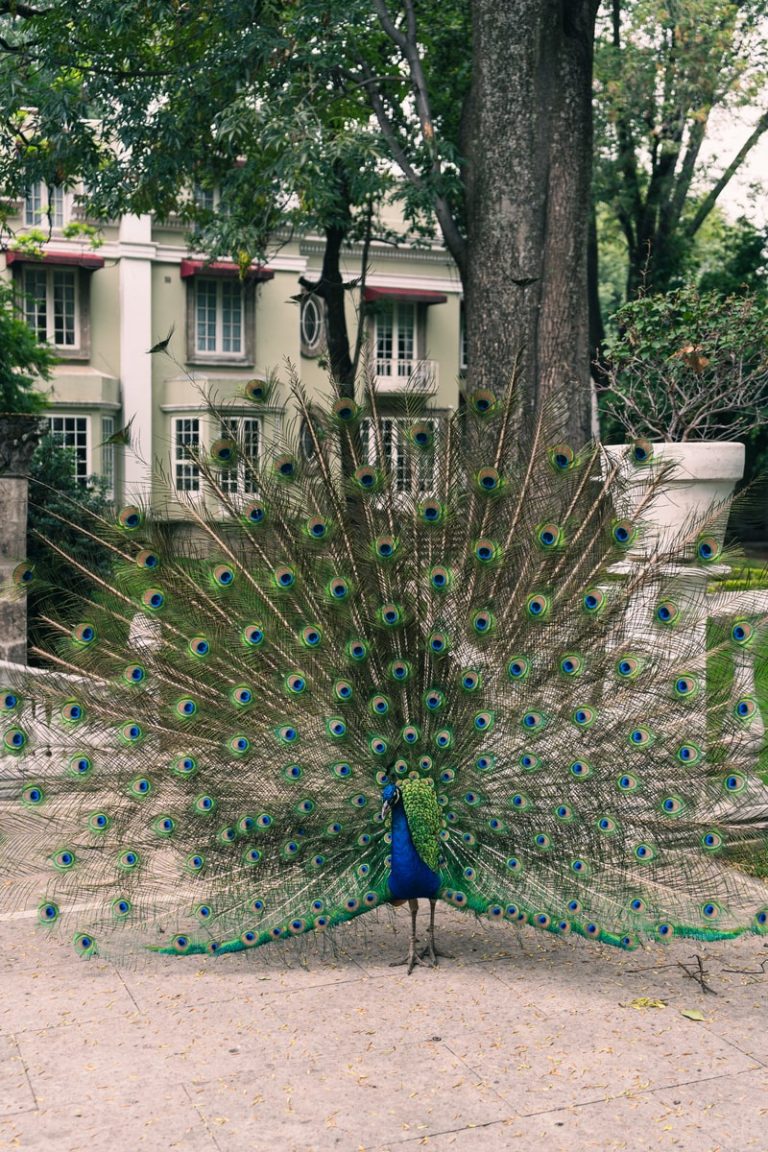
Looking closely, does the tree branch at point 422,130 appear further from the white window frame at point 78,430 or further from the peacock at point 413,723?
the white window frame at point 78,430

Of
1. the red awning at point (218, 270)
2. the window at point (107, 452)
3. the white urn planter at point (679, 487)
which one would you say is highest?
the red awning at point (218, 270)

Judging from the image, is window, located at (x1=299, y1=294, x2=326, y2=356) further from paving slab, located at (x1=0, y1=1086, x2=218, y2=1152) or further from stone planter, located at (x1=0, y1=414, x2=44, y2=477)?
paving slab, located at (x1=0, y1=1086, x2=218, y2=1152)

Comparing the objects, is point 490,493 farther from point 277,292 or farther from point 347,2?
point 277,292

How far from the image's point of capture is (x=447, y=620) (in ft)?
17.5

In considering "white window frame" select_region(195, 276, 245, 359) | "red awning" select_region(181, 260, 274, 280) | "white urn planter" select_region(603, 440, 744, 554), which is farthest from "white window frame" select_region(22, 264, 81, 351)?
"white urn planter" select_region(603, 440, 744, 554)

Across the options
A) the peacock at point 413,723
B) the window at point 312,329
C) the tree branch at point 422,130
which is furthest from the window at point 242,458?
the window at point 312,329

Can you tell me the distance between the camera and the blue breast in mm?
5062

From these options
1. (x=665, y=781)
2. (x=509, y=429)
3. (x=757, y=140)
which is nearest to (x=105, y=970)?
(x=665, y=781)

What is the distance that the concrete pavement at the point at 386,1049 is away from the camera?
4.07 meters

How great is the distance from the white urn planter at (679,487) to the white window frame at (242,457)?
61.9 inches

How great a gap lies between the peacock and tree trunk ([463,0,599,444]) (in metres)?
4.53

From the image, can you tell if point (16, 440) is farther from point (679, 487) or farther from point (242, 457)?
point (679, 487)

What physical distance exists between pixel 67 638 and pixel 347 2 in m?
7.99

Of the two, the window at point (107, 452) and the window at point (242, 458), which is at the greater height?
the window at point (242, 458)
